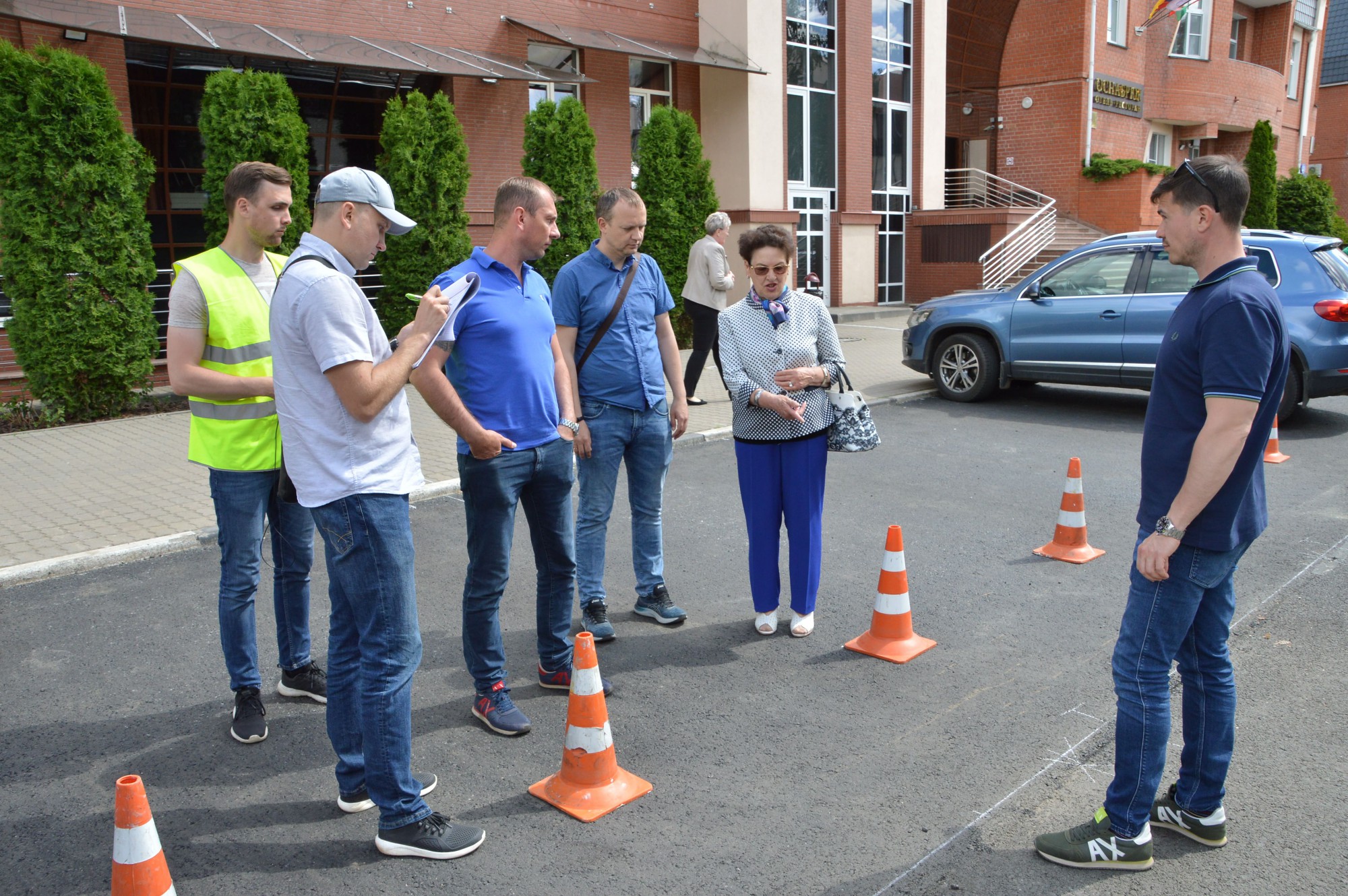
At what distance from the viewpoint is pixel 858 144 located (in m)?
21.2

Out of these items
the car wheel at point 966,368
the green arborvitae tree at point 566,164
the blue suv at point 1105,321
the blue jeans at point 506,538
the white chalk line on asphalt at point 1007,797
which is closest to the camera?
the white chalk line on asphalt at point 1007,797

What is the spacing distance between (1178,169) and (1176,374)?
0.60 meters

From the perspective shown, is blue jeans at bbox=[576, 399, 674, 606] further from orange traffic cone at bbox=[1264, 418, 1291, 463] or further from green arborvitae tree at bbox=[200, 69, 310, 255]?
green arborvitae tree at bbox=[200, 69, 310, 255]

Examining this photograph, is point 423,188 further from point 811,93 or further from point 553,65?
point 811,93

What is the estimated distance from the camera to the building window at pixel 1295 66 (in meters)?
35.0

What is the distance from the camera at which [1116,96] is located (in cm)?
2691

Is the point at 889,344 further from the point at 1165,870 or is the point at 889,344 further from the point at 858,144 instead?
the point at 1165,870

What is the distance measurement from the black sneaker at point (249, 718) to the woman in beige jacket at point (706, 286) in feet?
23.4

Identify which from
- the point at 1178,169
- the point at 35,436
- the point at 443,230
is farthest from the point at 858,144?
the point at 1178,169

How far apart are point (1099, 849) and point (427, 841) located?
200 centimetres

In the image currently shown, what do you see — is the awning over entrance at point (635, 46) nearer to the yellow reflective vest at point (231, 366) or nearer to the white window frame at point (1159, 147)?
the yellow reflective vest at point (231, 366)

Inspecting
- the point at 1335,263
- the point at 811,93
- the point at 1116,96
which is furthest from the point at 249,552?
the point at 1116,96

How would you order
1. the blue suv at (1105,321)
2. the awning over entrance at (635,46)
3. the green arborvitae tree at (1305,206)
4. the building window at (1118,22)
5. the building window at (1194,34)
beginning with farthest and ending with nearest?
the green arborvitae tree at (1305,206) < the building window at (1194,34) < the building window at (1118,22) < the awning over entrance at (635,46) < the blue suv at (1105,321)

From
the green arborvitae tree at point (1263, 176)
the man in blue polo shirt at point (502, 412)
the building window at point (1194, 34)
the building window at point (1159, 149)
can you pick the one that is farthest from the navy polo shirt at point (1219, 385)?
the building window at point (1194, 34)
